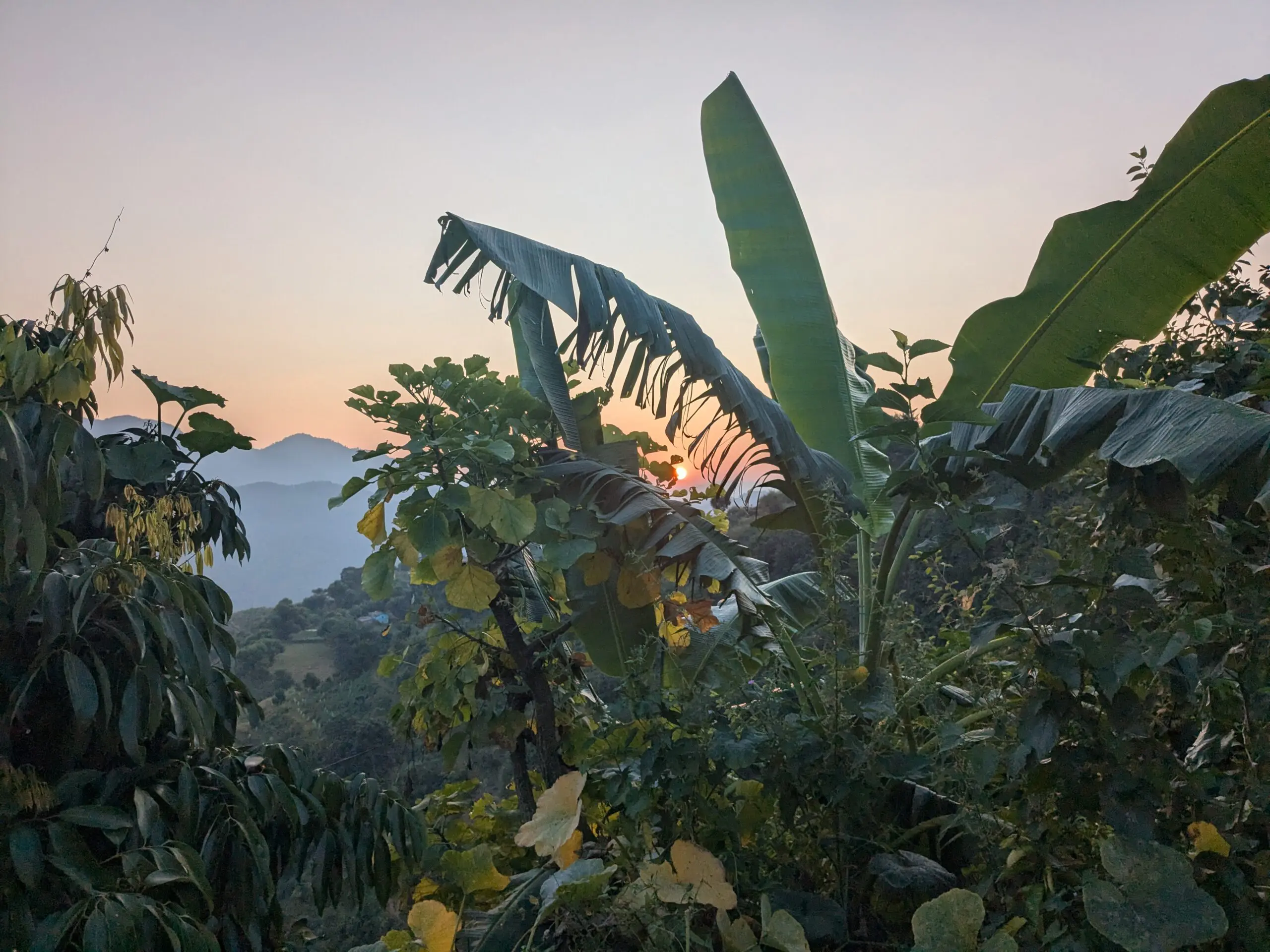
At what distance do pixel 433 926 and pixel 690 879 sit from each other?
297 mm

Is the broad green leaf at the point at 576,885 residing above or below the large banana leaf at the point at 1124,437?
below

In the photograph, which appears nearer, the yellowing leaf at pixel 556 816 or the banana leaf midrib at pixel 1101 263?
the yellowing leaf at pixel 556 816

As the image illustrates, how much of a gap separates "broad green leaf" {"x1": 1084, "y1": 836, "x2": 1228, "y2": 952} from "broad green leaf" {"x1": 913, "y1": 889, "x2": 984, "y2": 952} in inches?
4.2

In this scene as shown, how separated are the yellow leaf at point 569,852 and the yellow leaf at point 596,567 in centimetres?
44

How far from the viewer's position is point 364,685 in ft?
18.5

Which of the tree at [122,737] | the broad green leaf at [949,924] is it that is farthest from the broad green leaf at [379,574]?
the broad green leaf at [949,924]

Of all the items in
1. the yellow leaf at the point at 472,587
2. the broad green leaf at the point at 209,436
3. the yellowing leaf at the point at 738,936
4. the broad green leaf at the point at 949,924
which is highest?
the broad green leaf at the point at 209,436

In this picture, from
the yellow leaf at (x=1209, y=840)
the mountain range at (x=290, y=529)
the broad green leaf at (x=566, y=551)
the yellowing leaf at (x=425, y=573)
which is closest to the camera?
the yellow leaf at (x=1209, y=840)

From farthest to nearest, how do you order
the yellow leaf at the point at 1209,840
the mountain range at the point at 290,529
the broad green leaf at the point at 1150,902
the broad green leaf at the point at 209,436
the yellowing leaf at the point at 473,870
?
1. the mountain range at the point at 290,529
2. the broad green leaf at the point at 209,436
3. the yellowing leaf at the point at 473,870
4. the yellow leaf at the point at 1209,840
5. the broad green leaf at the point at 1150,902

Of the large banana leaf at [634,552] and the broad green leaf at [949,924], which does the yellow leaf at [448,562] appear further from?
the broad green leaf at [949,924]

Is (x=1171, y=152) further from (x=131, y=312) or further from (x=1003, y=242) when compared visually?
(x=131, y=312)

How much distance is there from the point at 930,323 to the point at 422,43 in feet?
4.96

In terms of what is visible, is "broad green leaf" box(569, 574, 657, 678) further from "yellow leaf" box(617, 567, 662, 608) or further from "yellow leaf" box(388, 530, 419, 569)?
"yellow leaf" box(388, 530, 419, 569)

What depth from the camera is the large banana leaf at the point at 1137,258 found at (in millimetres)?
1588
